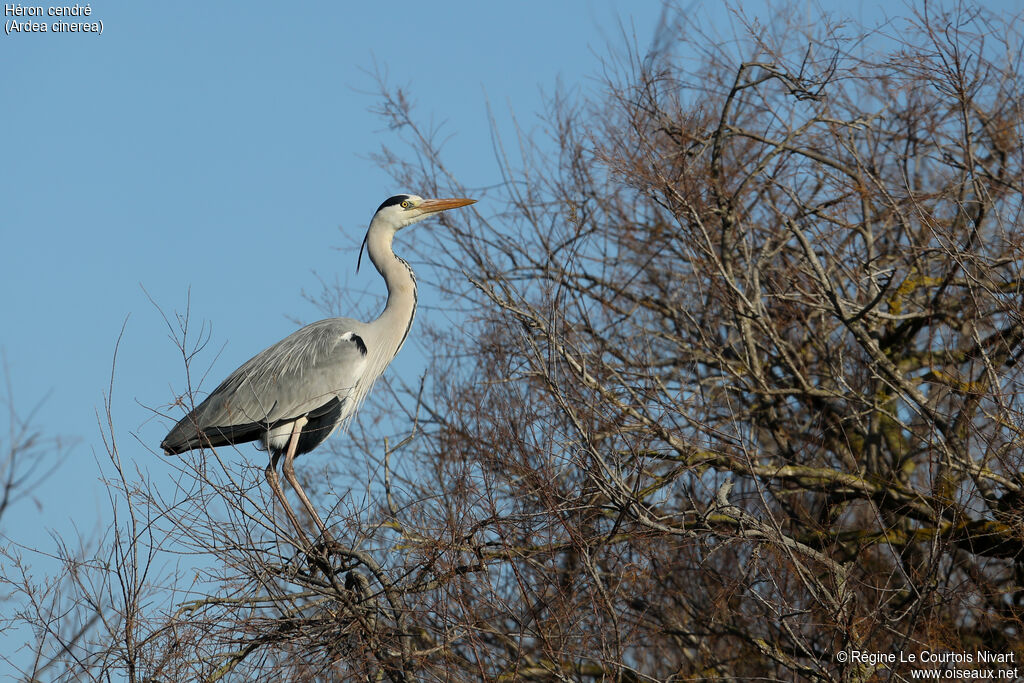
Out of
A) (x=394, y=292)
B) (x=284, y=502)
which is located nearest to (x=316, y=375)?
(x=394, y=292)

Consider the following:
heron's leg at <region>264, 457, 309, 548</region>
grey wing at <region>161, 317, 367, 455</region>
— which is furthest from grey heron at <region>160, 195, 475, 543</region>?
heron's leg at <region>264, 457, 309, 548</region>

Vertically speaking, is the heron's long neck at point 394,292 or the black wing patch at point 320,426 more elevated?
the heron's long neck at point 394,292

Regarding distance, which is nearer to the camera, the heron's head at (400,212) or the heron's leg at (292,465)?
the heron's leg at (292,465)

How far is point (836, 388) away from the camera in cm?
783

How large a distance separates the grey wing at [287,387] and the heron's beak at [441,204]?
0.99m

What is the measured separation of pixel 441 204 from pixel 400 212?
313 mm

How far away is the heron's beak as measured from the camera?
7805 millimetres

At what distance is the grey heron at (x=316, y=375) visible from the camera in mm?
6828

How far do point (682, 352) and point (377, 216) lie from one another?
8.46 ft

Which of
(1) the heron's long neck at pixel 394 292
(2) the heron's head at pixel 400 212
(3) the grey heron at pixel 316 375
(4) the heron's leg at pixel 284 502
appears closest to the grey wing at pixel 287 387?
(3) the grey heron at pixel 316 375

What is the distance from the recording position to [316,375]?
23.2ft

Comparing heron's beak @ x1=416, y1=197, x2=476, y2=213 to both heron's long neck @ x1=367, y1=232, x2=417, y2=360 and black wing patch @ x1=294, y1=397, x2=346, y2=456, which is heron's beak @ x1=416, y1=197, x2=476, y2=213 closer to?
heron's long neck @ x1=367, y1=232, x2=417, y2=360

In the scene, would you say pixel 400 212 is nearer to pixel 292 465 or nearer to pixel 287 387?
pixel 287 387

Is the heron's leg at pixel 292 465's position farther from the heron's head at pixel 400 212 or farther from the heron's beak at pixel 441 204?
the heron's beak at pixel 441 204
